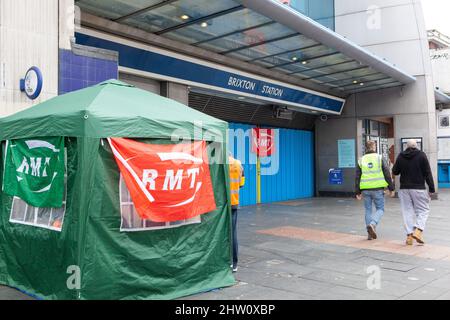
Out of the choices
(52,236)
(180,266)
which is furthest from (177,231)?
(52,236)

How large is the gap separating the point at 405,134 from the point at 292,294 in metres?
14.5

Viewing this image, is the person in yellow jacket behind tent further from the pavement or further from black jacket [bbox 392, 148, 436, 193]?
black jacket [bbox 392, 148, 436, 193]

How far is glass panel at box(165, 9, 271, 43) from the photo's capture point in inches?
377

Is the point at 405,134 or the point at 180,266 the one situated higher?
the point at 405,134

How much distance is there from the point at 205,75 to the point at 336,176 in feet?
28.8

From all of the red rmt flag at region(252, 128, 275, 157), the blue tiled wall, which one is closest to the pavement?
the blue tiled wall

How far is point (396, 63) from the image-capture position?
17.8 m

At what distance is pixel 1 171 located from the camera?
6.11 m

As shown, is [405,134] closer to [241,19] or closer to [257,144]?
[257,144]

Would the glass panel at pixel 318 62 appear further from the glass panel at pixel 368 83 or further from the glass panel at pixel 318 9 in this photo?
the glass panel at pixel 318 9

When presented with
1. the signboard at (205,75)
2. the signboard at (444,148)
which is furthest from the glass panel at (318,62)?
the signboard at (444,148)

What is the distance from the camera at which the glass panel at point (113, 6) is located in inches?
336

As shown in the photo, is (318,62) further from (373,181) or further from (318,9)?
(373,181)

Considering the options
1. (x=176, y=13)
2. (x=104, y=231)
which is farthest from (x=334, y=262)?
(x=176, y=13)
